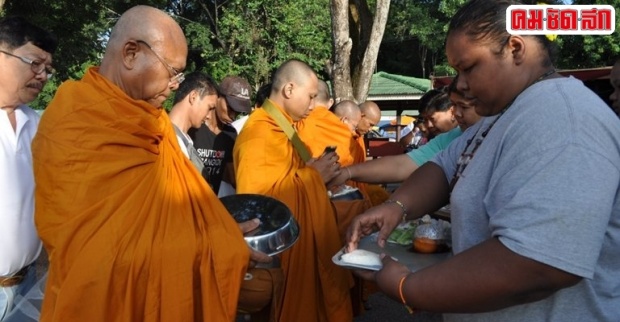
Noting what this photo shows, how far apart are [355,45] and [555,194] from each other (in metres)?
9.32

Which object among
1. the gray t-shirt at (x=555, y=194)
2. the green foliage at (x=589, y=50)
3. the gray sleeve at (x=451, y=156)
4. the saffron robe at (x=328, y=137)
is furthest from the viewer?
the green foliage at (x=589, y=50)

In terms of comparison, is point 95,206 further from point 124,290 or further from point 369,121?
point 369,121

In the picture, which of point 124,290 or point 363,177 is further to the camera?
point 363,177

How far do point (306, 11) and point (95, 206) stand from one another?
2173 centimetres

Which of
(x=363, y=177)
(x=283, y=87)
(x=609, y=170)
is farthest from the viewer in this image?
(x=283, y=87)

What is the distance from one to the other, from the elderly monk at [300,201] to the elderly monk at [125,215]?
1.26 meters

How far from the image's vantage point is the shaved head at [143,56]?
201cm

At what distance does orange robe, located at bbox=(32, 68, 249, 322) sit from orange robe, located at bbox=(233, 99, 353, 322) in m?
1.30

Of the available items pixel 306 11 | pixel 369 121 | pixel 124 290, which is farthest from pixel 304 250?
pixel 306 11

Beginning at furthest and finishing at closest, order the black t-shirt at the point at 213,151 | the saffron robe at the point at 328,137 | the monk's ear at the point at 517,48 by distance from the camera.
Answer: the saffron robe at the point at 328,137 < the black t-shirt at the point at 213,151 < the monk's ear at the point at 517,48

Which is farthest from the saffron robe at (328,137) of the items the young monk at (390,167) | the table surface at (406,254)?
the table surface at (406,254)

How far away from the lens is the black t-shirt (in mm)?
4281

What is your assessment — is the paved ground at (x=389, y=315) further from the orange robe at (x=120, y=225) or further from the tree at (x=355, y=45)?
the tree at (x=355, y=45)

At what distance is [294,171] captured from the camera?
3.37 metres
